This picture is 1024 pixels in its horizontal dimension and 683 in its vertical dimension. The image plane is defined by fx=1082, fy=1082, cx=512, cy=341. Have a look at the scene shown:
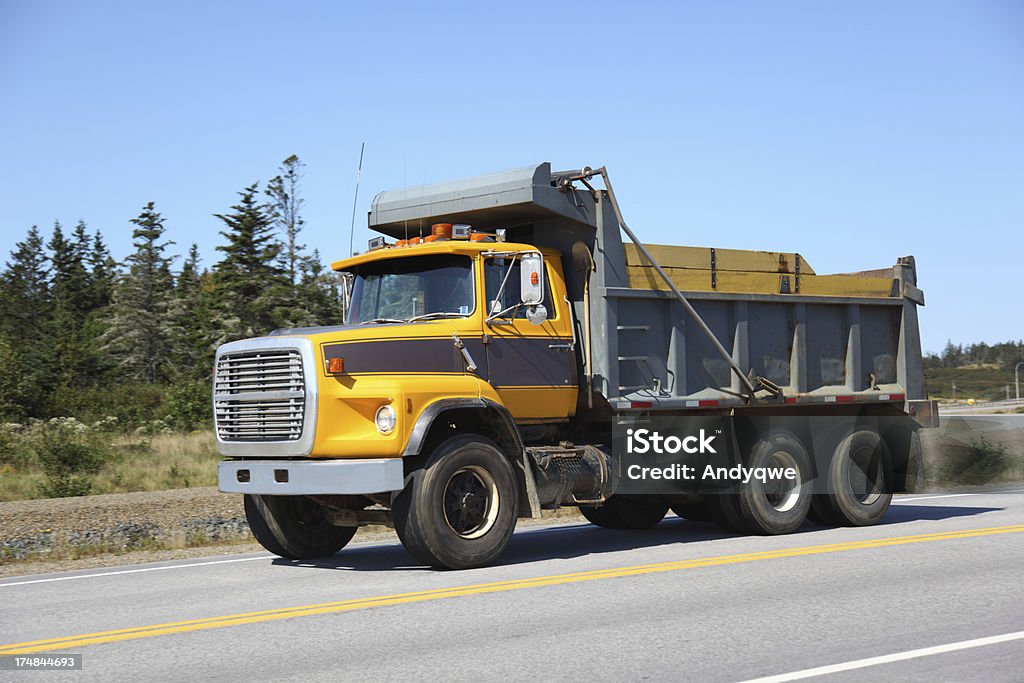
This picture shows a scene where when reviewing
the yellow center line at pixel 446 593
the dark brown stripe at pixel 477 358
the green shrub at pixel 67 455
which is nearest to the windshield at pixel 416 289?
the dark brown stripe at pixel 477 358

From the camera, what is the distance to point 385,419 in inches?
373

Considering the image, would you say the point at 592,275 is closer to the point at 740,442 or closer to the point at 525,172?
the point at 525,172

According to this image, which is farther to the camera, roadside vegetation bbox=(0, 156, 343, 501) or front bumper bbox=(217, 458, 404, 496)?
roadside vegetation bbox=(0, 156, 343, 501)

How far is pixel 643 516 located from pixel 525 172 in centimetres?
479

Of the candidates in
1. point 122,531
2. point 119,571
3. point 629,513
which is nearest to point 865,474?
point 629,513

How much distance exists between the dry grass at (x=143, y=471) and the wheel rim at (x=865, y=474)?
1133cm

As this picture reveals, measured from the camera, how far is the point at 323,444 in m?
9.35

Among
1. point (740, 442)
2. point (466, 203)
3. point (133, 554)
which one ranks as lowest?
point (133, 554)

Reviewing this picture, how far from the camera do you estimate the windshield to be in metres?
10.6

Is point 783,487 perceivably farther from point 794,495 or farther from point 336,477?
point 336,477

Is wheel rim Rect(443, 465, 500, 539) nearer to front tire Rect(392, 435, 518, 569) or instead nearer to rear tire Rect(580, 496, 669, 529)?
front tire Rect(392, 435, 518, 569)

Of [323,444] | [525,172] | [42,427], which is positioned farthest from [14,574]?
[42,427]

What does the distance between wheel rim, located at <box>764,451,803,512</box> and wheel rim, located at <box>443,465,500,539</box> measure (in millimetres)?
4155

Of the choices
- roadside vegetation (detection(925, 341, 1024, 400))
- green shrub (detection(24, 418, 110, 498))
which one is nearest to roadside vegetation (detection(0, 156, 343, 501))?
green shrub (detection(24, 418, 110, 498))
